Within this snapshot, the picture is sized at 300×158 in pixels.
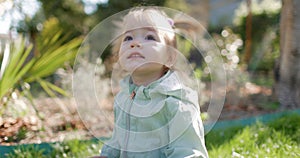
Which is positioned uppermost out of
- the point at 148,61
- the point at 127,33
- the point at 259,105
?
the point at 127,33

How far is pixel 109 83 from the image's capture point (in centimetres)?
448

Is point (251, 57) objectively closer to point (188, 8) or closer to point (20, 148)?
point (188, 8)

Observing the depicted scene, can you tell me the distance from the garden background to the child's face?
1.44 ft

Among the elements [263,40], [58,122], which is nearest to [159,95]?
[58,122]

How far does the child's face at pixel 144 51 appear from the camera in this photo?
1.56 metres

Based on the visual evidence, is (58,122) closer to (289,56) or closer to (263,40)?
(289,56)

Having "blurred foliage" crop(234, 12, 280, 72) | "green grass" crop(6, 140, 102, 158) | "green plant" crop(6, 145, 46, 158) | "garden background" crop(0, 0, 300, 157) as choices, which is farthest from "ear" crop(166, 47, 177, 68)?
"blurred foliage" crop(234, 12, 280, 72)

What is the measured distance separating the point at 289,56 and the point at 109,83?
1.81 m

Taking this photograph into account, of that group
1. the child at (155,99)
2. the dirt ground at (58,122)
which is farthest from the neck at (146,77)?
the dirt ground at (58,122)

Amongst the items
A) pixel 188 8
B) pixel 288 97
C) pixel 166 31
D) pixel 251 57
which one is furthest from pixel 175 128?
pixel 251 57

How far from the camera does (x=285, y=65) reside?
4.60 m

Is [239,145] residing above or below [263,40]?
below

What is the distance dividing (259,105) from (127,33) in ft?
11.7

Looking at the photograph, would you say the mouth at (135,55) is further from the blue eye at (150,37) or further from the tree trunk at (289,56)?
the tree trunk at (289,56)
